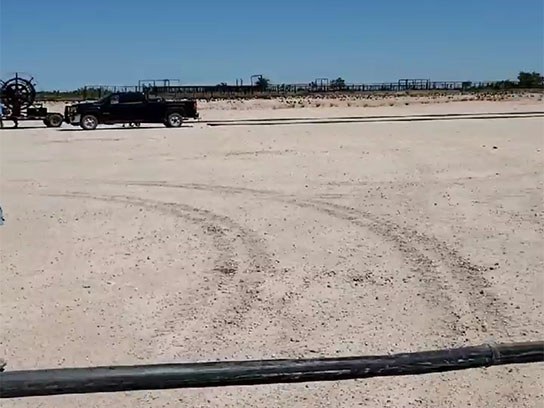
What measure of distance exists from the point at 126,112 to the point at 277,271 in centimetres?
2735

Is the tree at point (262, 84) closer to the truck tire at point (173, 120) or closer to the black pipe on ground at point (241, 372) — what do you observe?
the truck tire at point (173, 120)

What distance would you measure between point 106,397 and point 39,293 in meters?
2.83

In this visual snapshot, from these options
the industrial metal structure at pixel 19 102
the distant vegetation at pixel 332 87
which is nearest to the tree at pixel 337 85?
the distant vegetation at pixel 332 87

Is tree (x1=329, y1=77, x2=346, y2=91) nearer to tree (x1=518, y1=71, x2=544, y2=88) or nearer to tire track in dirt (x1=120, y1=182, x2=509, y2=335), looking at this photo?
tree (x1=518, y1=71, x2=544, y2=88)

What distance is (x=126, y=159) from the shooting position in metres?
20.6

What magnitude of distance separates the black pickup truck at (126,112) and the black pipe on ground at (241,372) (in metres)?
32.7

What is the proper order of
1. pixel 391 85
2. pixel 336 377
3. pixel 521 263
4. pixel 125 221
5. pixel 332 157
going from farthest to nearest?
1. pixel 391 85
2. pixel 332 157
3. pixel 125 221
4. pixel 521 263
5. pixel 336 377

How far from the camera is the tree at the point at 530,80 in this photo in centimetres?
12988

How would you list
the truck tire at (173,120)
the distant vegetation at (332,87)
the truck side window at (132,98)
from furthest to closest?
the distant vegetation at (332,87)
the truck tire at (173,120)
the truck side window at (132,98)

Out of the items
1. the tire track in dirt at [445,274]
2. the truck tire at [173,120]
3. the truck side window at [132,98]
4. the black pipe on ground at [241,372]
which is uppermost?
the truck side window at [132,98]

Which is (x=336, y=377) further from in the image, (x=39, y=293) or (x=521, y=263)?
(x=521, y=263)

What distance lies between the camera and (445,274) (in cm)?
834

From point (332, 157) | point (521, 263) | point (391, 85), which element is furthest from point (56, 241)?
point (391, 85)

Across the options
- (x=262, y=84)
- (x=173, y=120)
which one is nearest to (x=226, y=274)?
(x=173, y=120)
